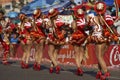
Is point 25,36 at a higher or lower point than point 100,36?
lower

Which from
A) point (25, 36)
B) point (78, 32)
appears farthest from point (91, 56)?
point (78, 32)

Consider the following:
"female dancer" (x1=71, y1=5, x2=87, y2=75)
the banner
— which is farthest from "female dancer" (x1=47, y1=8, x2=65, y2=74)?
the banner

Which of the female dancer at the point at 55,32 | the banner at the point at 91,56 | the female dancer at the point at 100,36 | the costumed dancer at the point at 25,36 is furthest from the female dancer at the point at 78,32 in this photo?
the costumed dancer at the point at 25,36

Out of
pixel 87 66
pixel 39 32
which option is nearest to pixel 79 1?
pixel 87 66

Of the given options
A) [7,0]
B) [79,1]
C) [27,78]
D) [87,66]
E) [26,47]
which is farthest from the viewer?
[7,0]

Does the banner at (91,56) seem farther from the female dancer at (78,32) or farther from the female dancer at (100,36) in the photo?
the female dancer at (100,36)

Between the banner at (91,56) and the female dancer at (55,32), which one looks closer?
the female dancer at (55,32)

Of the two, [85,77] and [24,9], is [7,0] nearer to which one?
[24,9]

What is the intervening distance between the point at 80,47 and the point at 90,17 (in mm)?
1414

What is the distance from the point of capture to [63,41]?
13094mm

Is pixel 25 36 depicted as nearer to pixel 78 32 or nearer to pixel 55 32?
pixel 55 32

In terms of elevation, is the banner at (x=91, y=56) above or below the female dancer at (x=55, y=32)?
below

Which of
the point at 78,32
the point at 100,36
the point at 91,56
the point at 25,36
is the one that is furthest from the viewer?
the point at 91,56

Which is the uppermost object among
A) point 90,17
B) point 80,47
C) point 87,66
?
point 90,17
